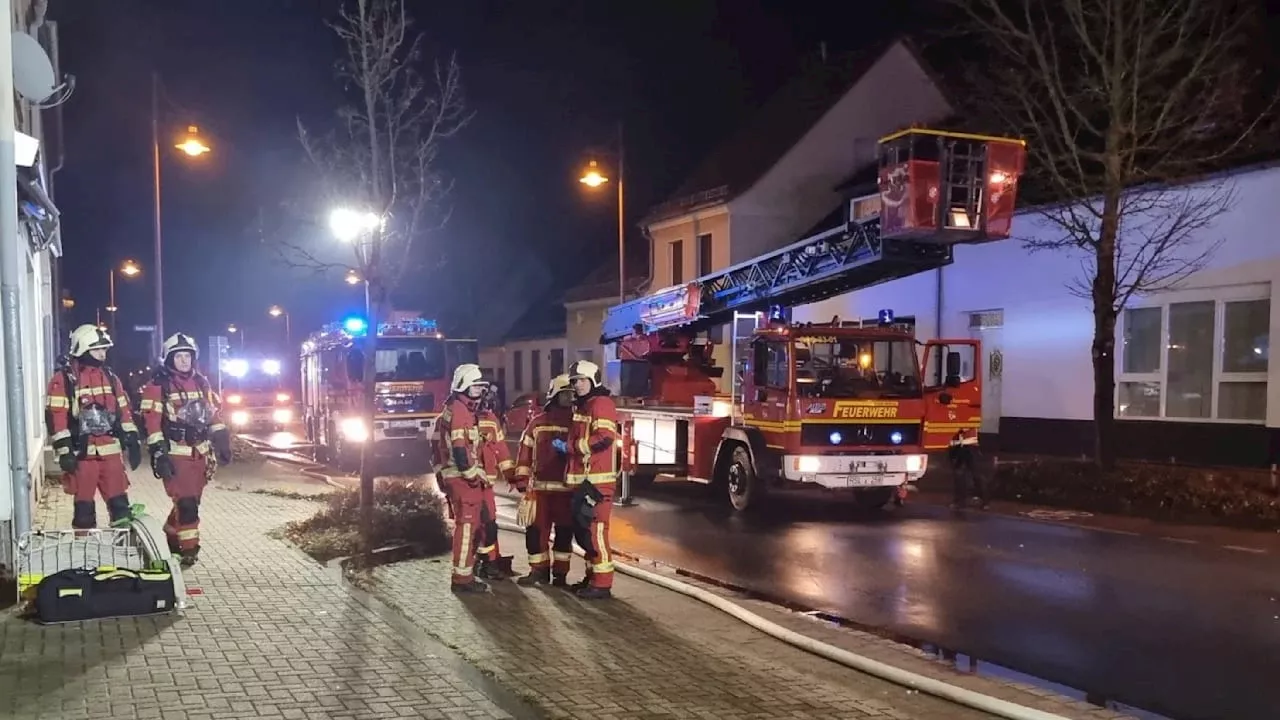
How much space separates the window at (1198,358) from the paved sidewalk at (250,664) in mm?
14211

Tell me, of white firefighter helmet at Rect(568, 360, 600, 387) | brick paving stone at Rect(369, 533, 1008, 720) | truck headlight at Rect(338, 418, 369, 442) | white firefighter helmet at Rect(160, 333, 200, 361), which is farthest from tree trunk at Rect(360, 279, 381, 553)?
truck headlight at Rect(338, 418, 369, 442)

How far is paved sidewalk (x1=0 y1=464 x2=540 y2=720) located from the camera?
194 inches

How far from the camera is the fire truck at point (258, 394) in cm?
2888

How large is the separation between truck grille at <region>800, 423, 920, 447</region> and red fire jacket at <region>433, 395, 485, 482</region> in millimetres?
5817

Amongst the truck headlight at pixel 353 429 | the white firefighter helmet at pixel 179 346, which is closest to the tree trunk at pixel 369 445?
the white firefighter helmet at pixel 179 346

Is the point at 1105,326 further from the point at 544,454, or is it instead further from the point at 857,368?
the point at 544,454

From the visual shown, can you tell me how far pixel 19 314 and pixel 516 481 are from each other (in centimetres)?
374

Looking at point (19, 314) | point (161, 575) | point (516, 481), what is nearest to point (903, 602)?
point (516, 481)

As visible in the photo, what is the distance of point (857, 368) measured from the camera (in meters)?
13.1

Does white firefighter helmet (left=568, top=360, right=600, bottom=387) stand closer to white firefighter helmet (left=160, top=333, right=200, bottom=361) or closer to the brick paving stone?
the brick paving stone

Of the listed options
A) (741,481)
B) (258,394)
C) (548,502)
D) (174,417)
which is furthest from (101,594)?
(258,394)

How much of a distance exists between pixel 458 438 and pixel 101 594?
99.7 inches

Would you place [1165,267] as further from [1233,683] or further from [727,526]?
[1233,683]

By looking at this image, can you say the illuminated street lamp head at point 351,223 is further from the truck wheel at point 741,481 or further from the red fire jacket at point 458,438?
the truck wheel at point 741,481
